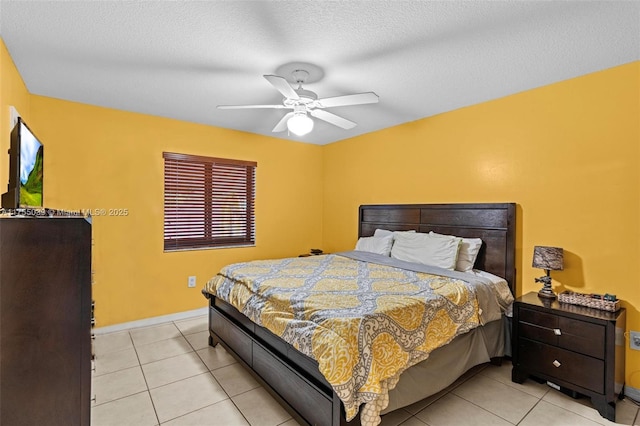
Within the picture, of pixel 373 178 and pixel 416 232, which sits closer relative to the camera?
pixel 416 232

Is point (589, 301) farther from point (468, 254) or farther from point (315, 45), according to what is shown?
point (315, 45)

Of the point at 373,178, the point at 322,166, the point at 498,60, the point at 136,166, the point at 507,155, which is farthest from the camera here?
the point at 322,166

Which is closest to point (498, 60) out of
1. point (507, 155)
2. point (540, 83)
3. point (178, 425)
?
point (540, 83)

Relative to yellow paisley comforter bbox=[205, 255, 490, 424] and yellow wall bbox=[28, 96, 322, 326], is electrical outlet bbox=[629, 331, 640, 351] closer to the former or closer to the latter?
yellow paisley comforter bbox=[205, 255, 490, 424]

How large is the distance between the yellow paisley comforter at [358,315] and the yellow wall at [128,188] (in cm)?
123

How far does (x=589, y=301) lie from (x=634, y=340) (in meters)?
0.44

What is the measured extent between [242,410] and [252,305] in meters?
0.68

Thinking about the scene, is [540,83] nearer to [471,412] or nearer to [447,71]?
[447,71]

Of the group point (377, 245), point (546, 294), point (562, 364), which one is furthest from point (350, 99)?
point (562, 364)

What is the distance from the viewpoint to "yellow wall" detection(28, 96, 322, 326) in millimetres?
3162

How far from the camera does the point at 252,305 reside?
2.33m

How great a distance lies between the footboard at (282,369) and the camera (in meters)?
1.71

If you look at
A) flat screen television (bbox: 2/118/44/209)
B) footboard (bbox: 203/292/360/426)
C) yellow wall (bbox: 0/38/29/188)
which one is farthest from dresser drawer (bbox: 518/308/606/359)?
yellow wall (bbox: 0/38/29/188)

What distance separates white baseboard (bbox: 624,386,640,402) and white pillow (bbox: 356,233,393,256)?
7.05 ft
